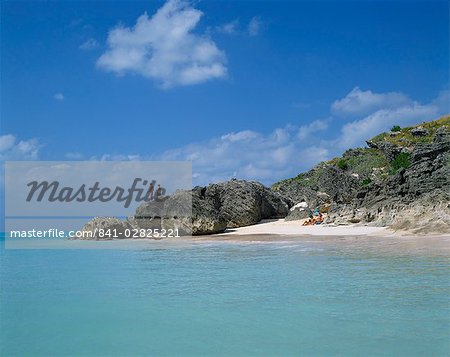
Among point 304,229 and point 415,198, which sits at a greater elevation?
point 415,198

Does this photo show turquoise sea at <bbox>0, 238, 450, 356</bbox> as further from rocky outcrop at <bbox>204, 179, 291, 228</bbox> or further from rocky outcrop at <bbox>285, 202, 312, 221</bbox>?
rocky outcrop at <bbox>204, 179, 291, 228</bbox>

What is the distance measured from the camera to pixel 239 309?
205 inches

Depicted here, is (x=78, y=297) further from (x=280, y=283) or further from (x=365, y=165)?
(x=365, y=165)

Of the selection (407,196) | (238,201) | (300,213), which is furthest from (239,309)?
(300,213)

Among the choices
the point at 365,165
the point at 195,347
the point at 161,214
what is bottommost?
the point at 195,347

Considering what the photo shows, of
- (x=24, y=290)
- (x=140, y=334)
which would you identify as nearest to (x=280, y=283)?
(x=140, y=334)

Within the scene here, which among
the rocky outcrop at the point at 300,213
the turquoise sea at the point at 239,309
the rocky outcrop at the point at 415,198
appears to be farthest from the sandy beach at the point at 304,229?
the turquoise sea at the point at 239,309

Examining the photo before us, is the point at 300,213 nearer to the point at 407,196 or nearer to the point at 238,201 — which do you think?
the point at 238,201

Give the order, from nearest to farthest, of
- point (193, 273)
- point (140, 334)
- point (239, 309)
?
point (140, 334) → point (239, 309) → point (193, 273)

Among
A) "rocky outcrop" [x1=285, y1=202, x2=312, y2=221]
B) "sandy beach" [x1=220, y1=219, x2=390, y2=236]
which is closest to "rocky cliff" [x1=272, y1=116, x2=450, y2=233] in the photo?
"sandy beach" [x1=220, y1=219, x2=390, y2=236]

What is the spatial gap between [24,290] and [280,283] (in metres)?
4.13

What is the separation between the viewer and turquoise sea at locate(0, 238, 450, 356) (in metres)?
3.97

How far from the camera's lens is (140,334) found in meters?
4.44

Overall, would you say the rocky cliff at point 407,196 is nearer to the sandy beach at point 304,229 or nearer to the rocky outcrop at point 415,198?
the rocky outcrop at point 415,198
